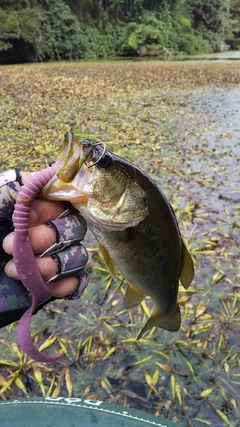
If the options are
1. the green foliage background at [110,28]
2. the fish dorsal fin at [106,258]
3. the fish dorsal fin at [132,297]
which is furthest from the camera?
the green foliage background at [110,28]

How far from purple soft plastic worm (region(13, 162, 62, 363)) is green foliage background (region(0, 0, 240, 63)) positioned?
26.9 metres

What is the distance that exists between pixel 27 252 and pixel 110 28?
36728 mm

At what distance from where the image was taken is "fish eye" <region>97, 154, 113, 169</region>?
1262mm

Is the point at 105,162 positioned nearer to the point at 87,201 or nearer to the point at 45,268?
the point at 87,201

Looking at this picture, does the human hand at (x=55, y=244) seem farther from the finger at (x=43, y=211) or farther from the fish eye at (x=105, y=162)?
the fish eye at (x=105, y=162)

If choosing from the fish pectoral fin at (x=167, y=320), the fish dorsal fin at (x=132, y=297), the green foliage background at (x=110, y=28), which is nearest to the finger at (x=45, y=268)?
the fish dorsal fin at (x=132, y=297)

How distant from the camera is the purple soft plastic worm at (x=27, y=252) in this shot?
47.4 inches

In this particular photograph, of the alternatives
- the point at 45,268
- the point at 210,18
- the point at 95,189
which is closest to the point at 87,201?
the point at 95,189

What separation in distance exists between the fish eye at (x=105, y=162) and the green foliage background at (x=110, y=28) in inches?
1056

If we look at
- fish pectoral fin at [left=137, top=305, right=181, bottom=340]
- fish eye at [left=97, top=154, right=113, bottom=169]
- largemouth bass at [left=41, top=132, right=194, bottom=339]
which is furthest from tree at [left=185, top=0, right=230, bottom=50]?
fish eye at [left=97, top=154, right=113, bottom=169]

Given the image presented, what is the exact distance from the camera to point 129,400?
2.49m

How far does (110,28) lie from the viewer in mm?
34406

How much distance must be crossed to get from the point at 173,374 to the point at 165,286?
122 cm

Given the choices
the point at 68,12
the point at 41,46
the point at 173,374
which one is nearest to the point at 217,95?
the point at 173,374
